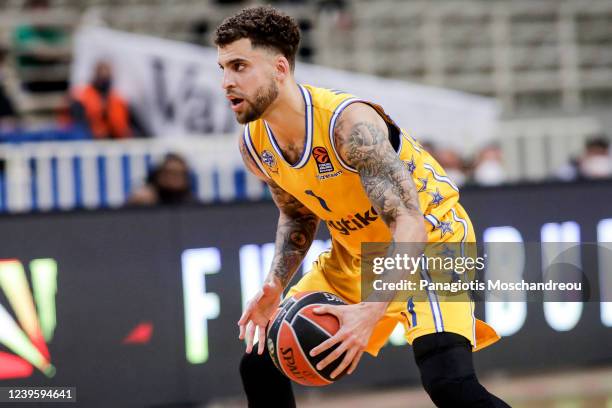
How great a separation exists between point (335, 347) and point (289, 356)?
0.18m

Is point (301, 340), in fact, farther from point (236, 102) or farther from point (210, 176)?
point (210, 176)

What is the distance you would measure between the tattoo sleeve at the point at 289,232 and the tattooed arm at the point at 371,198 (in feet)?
1.87

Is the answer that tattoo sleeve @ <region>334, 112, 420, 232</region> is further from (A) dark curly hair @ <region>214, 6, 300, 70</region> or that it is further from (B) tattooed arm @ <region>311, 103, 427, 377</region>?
(A) dark curly hair @ <region>214, 6, 300, 70</region>

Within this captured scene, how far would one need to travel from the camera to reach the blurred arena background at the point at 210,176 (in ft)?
21.1

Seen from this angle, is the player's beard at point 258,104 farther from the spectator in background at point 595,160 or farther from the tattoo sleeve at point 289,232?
the spectator in background at point 595,160

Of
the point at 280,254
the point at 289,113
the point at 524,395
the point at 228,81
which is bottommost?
the point at 524,395

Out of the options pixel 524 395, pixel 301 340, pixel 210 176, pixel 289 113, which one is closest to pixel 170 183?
pixel 210 176

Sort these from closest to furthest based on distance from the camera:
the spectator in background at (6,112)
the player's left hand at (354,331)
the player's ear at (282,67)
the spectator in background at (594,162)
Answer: the player's left hand at (354,331), the player's ear at (282,67), the spectator in background at (594,162), the spectator in background at (6,112)

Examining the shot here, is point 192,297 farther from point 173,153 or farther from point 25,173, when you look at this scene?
point 25,173

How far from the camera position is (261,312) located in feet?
13.3

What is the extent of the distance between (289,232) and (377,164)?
32.2 inches

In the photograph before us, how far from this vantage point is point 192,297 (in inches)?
259

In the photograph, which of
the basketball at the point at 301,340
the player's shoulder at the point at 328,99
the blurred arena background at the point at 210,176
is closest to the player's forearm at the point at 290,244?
the basketball at the point at 301,340

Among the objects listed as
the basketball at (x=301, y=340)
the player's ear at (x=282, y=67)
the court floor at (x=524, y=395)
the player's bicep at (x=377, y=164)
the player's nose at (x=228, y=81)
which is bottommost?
the court floor at (x=524, y=395)
